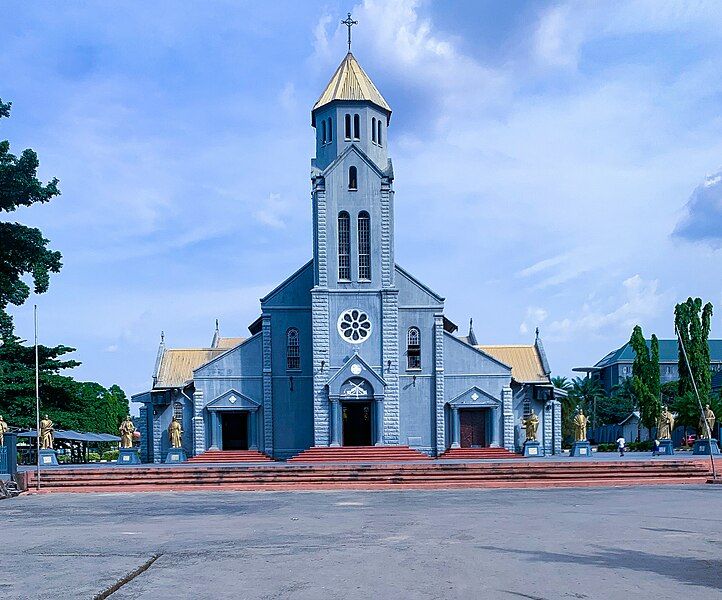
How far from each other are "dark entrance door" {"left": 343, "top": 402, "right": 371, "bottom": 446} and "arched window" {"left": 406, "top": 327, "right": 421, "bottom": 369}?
3.04 metres

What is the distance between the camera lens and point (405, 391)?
40.5 metres

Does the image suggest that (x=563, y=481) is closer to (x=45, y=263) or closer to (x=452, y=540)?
(x=452, y=540)

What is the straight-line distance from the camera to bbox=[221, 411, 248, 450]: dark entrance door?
40.8 metres

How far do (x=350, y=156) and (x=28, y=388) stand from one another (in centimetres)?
2098

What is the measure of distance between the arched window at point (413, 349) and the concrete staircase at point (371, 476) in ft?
31.3

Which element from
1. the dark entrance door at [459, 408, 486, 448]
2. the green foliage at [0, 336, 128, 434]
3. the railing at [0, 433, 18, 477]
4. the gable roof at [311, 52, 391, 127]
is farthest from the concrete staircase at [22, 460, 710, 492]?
→ the gable roof at [311, 52, 391, 127]

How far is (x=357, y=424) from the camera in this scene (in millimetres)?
39719

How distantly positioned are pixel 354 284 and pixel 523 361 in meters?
11.4

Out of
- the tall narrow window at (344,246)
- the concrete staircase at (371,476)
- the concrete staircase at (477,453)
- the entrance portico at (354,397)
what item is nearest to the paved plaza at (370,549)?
the concrete staircase at (371,476)

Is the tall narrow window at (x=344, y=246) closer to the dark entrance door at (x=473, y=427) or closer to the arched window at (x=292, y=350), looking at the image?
the arched window at (x=292, y=350)

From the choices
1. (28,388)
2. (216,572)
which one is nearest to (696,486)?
(216,572)

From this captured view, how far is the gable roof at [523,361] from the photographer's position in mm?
44312

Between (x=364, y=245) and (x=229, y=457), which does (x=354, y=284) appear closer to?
(x=364, y=245)

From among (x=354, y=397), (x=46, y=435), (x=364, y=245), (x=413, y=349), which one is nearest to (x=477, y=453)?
(x=413, y=349)
